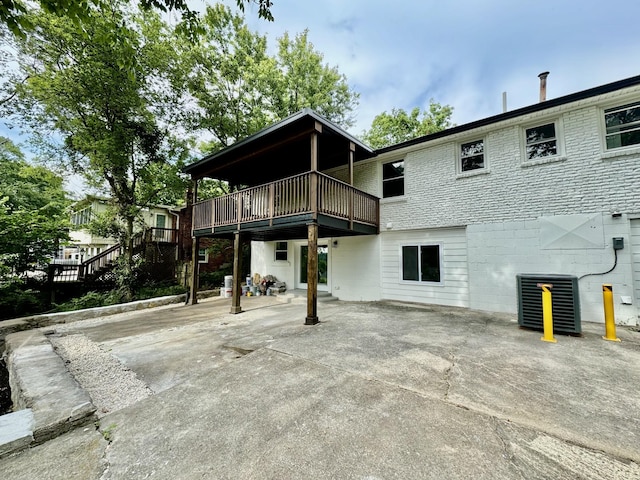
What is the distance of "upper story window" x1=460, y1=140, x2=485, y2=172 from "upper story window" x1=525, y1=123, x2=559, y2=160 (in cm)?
109

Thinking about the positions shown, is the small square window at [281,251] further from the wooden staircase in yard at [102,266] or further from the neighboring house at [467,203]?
the wooden staircase in yard at [102,266]

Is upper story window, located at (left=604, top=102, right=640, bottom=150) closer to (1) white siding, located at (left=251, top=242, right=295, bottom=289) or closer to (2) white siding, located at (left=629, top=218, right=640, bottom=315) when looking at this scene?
(2) white siding, located at (left=629, top=218, right=640, bottom=315)

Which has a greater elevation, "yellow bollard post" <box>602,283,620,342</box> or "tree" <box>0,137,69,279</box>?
"tree" <box>0,137,69,279</box>

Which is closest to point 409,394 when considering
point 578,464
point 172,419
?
point 578,464

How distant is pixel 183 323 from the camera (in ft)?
22.0

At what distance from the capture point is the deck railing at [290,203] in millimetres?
6554

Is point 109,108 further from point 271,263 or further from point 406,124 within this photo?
point 406,124

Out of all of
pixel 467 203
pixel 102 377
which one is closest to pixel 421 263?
pixel 467 203

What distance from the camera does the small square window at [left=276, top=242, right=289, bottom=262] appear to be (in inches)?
482

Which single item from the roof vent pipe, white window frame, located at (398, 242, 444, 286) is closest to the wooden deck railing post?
white window frame, located at (398, 242, 444, 286)

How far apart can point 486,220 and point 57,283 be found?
16.5 metres

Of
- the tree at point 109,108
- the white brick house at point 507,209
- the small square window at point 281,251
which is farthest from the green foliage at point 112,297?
the white brick house at point 507,209

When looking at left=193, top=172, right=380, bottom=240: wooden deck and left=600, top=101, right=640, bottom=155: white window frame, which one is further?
left=193, top=172, right=380, bottom=240: wooden deck

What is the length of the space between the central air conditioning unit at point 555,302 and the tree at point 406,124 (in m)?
17.5
